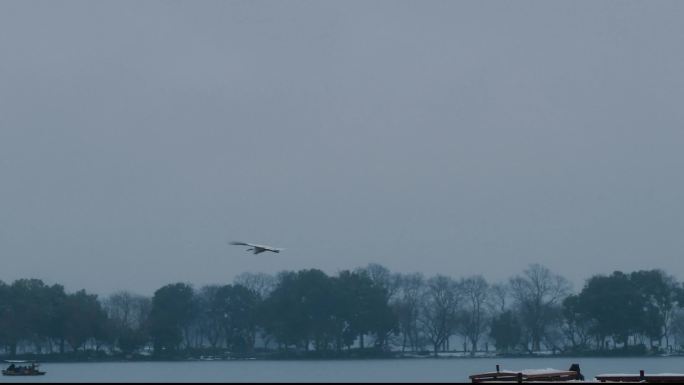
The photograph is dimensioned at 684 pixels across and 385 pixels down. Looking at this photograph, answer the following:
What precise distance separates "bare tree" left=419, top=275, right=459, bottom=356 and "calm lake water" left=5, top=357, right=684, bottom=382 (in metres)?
10.4

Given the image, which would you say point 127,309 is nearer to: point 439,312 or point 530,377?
point 439,312

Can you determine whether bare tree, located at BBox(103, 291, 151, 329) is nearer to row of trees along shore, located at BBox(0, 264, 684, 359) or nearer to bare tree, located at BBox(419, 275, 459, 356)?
row of trees along shore, located at BBox(0, 264, 684, 359)

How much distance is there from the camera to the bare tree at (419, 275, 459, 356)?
148 m

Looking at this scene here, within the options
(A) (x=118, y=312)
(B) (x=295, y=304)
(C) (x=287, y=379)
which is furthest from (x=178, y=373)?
(A) (x=118, y=312)

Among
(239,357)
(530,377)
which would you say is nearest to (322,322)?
(239,357)

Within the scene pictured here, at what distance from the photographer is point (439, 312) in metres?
151

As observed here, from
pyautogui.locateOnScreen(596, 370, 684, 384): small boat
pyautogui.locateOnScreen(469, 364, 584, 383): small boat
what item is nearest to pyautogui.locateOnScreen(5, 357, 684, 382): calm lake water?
pyautogui.locateOnScreen(469, 364, 584, 383): small boat

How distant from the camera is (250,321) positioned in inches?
5566

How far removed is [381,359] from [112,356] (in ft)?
101

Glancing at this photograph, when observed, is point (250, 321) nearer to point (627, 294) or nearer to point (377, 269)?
point (377, 269)

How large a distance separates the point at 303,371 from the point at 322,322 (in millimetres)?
28177

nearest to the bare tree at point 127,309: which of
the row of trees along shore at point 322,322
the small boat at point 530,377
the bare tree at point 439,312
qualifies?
the row of trees along shore at point 322,322

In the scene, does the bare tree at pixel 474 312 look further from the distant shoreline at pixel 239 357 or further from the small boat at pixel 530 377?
the small boat at pixel 530 377

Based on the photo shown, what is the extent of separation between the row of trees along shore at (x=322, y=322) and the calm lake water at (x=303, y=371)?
3.78 meters
